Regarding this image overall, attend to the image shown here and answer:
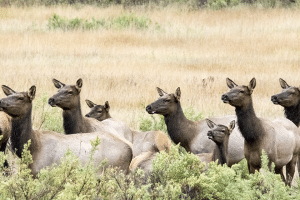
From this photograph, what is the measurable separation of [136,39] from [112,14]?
6.37 meters

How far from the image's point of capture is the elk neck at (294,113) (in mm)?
9328

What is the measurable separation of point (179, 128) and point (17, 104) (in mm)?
3297

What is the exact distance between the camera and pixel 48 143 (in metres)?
7.11

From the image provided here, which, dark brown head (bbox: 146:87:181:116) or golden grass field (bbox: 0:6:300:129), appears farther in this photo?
golden grass field (bbox: 0:6:300:129)

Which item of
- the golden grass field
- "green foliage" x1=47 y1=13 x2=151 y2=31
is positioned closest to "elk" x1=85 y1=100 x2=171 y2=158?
the golden grass field

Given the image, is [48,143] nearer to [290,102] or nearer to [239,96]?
[239,96]

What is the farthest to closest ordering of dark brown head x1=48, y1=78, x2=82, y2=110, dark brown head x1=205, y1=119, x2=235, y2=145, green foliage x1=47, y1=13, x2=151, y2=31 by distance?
green foliage x1=47, y1=13, x2=151, y2=31
dark brown head x1=48, y1=78, x2=82, y2=110
dark brown head x1=205, y1=119, x2=235, y2=145

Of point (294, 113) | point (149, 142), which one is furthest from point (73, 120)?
point (294, 113)

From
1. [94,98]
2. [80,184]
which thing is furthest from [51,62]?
[80,184]

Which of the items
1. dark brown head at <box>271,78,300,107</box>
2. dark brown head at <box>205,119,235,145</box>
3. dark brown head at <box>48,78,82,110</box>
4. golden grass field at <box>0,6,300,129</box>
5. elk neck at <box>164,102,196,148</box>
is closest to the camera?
dark brown head at <box>205,119,235,145</box>

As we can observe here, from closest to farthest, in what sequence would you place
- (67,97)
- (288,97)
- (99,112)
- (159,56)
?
(67,97) < (288,97) < (99,112) < (159,56)

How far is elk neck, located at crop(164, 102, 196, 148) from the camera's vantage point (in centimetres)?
952

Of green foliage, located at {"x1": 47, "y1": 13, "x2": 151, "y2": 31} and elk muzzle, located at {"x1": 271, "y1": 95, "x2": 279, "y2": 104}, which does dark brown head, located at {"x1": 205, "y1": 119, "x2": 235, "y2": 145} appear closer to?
elk muzzle, located at {"x1": 271, "y1": 95, "x2": 279, "y2": 104}

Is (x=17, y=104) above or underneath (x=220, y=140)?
above
